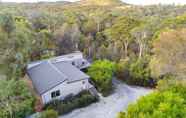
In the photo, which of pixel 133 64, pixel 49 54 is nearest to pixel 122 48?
pixel 133 64

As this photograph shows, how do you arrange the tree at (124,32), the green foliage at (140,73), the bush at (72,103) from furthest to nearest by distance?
the tree at (124,32)
the green foliage at (140,73)
the bush at (72,103)

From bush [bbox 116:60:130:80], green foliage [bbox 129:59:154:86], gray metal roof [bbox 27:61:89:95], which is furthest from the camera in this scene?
bush [bbox 116:60:130:80]

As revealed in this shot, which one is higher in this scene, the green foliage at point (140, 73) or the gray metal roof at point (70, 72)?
the gray metal roof at point (70, 72)

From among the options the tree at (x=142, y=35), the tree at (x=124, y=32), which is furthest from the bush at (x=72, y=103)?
the tree at (x=124, y=32)

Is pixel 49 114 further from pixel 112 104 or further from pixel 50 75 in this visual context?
pixel 112 104

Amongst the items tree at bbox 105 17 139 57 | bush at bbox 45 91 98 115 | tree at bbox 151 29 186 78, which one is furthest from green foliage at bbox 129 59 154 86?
tree at bbox 151 29 186 78

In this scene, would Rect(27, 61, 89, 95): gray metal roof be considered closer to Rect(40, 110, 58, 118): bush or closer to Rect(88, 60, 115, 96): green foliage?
Rect(88, 60, 115, 96): green foliage

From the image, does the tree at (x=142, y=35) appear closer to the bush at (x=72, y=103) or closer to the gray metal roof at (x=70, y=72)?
the gray metal roof at (x=70, y=72)

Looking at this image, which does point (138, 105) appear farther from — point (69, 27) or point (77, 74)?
point (69, 27)
